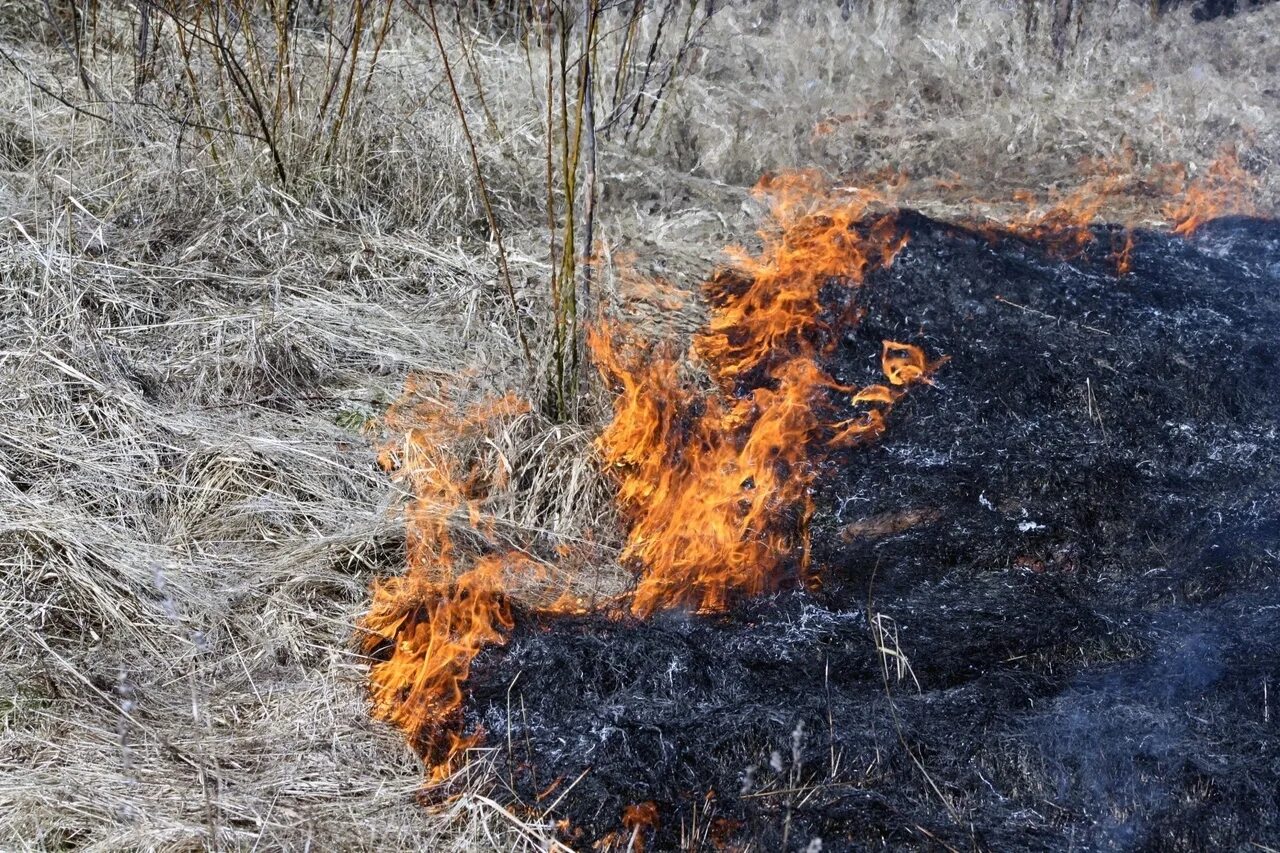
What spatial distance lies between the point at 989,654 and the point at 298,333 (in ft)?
8.90

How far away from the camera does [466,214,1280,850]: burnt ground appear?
101 inches

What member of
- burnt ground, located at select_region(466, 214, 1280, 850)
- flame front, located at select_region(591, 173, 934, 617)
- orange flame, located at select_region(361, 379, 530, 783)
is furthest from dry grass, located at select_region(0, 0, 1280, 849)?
burnt ground, located at select_region(466, 214, 1280, 850)

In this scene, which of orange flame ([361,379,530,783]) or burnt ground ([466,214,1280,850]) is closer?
Answer: burnt ground ([466,214,1280,850])

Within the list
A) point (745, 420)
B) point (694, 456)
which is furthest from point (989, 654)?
point (745, 420)

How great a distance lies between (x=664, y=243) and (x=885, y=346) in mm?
1414

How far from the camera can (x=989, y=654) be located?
2.96 m

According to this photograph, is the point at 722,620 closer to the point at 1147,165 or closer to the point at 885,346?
the point at 885,346

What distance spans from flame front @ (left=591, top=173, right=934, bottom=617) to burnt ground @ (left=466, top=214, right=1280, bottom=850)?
108 mm

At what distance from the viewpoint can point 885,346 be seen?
4.37 metres

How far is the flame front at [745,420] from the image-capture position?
3.36 metres

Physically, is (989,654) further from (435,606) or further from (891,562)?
(435,606)

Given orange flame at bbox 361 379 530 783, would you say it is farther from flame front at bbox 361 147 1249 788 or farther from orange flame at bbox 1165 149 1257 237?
orange flame at bbox 1165 149 1257 237

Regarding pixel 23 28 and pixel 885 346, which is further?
Result: pixel 23 28

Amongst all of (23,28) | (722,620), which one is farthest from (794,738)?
(23,28)
